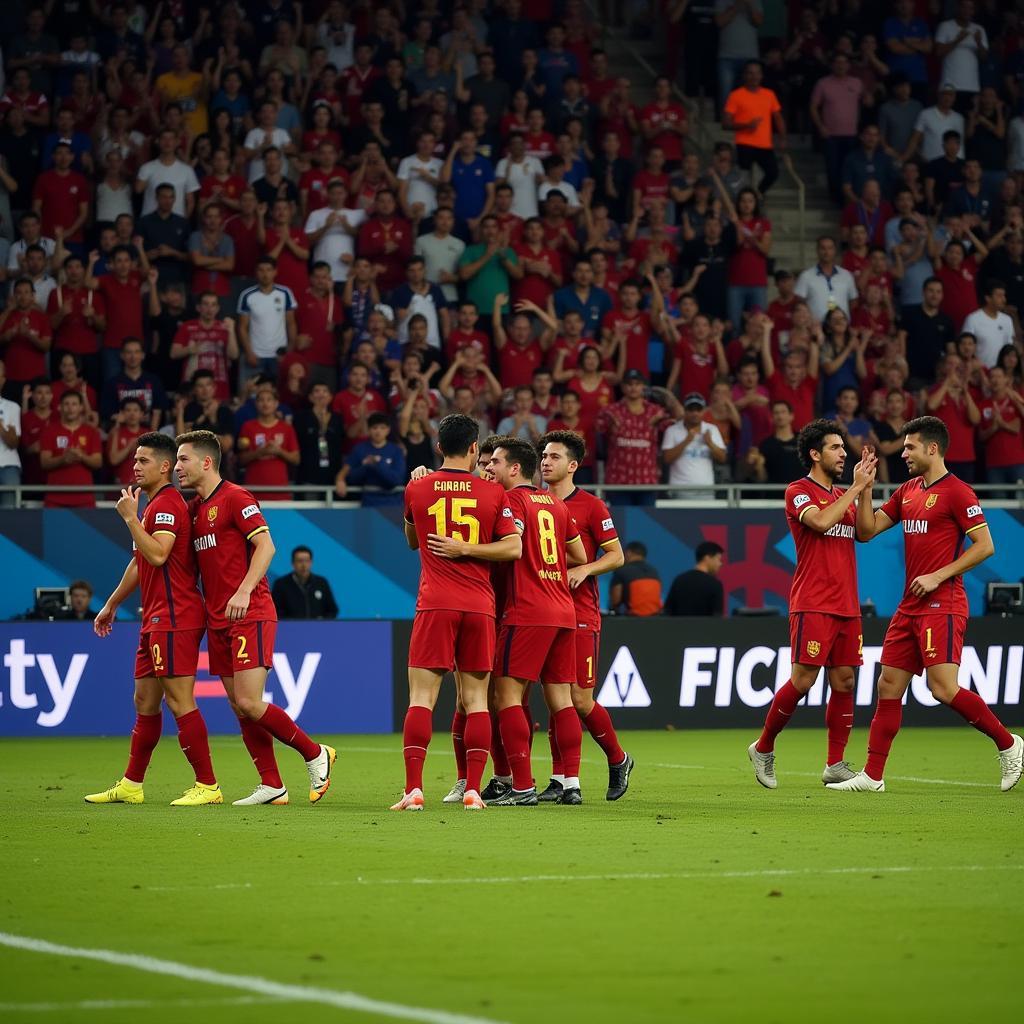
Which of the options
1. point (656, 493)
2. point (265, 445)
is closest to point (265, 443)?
point (265, 445)

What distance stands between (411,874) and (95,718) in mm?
11085

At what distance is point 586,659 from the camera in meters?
12.5

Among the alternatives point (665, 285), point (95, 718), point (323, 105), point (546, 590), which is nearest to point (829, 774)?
point (546, 590)

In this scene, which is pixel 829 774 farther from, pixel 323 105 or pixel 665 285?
pixel 323 105

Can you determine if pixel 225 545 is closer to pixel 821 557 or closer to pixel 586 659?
pixel 586 659

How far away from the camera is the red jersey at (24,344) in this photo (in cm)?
2072

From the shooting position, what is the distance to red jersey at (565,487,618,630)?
12656 mm

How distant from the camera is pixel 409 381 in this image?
21.1m

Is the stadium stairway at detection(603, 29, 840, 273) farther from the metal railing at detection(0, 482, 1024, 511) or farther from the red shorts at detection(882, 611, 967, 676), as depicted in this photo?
the red shorts at detection(882, 611, 967, 676)

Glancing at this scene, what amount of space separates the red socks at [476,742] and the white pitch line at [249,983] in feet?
15.3

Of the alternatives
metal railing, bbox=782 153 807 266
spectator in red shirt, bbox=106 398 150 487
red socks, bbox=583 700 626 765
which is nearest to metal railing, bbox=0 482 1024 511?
spectator in red shirt, bbox=106 398 150 487

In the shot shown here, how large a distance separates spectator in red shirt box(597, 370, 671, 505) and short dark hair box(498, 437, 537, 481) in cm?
916

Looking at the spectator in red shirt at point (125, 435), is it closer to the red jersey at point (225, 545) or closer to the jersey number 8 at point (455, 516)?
the red jersey at point (225, 545)

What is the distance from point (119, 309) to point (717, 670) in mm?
7673
